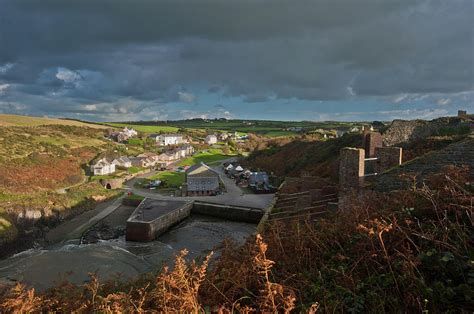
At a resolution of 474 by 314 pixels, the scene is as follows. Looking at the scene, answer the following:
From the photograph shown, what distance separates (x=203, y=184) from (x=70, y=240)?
20.1 metres

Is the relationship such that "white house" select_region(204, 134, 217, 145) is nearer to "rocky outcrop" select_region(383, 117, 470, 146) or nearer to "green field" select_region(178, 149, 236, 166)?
"green field" select_region(178, 149, 236, 166)

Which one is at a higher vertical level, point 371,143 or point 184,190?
point 371,143

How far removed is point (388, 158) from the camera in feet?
35.5

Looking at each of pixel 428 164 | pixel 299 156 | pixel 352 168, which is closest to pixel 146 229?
pixel 352 168

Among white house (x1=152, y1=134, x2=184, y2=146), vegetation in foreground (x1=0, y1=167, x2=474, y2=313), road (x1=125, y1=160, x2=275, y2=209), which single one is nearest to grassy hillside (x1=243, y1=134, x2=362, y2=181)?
road (x1=125, y1=160, x2=275, y2=209)

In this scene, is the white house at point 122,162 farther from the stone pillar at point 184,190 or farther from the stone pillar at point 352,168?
the stone pillar at point 352,168

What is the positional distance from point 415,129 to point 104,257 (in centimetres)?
2749

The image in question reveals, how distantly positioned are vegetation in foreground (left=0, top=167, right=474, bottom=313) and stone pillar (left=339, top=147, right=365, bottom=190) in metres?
4.20

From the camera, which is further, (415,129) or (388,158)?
(415,129)

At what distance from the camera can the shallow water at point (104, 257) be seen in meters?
20.1

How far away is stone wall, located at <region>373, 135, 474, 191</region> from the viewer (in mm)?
7543

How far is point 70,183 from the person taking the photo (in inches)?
1802

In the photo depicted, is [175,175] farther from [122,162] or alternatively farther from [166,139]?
[166,139]

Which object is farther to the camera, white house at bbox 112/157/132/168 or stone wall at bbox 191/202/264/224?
white house at bbox 112/157/132/168
